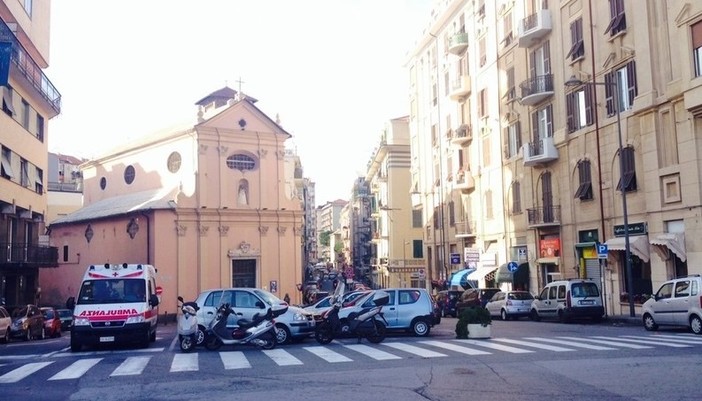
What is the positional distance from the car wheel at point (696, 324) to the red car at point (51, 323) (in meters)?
25.5

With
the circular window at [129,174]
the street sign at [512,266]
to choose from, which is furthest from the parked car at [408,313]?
the circular window at [129,174]

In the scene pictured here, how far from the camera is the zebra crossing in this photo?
46.5 feet

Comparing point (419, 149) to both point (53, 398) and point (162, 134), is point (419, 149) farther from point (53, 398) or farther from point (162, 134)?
point (53, 398)

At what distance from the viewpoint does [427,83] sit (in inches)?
2211

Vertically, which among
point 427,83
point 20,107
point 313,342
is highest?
point 427,83

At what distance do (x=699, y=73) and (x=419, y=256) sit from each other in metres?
44.2

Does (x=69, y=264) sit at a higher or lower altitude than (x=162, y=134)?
lower

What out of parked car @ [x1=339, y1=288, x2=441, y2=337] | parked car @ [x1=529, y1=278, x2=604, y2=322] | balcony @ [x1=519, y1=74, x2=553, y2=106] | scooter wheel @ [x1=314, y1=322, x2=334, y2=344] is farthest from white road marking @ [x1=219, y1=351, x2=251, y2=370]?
balcony @ [x1=519, y1=74, x2=553, y2=106]

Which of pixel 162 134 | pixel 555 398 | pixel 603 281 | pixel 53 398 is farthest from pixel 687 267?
pixel 162 134

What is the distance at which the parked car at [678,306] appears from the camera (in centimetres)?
1920

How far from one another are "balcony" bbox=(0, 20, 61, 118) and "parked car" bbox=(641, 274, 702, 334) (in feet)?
88.9

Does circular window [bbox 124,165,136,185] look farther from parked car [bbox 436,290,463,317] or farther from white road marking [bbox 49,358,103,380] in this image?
white road marking [bbox 49,358,103,380]

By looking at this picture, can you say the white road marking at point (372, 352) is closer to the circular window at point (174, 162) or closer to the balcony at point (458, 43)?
the balcony at point (458, 43)

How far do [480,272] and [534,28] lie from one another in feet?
50.0
